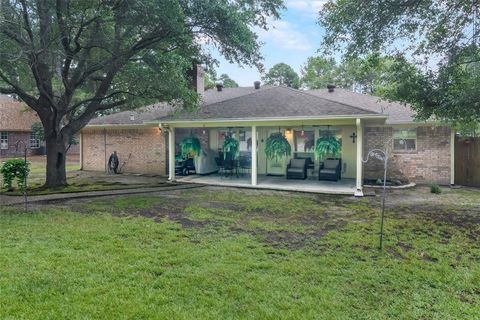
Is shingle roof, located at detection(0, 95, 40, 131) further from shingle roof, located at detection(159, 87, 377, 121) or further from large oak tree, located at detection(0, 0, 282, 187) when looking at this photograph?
shingle roof, located at detection(159, 87, 377, 121)

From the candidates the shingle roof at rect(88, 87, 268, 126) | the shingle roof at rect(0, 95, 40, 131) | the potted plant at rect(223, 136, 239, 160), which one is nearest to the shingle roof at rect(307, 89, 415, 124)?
the shingle roof at rect(88, 87, 268, 126)

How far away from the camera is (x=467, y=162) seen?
491 inches

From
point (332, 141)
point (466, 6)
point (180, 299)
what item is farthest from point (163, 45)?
point (180, 299)

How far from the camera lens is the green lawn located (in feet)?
11.3

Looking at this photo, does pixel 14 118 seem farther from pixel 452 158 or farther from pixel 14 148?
pixel 452 158

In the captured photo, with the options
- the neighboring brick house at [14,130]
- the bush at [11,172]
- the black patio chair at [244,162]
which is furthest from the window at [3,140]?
the black patio chair at [244,162]

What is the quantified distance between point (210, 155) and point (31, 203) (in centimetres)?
813

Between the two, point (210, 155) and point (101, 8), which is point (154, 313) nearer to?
point (101, 8)

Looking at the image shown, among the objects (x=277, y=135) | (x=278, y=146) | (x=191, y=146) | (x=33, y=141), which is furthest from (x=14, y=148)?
(x=278, y=146)

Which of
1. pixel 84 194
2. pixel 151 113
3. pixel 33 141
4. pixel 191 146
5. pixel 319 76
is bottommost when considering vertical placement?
pixel 84 194

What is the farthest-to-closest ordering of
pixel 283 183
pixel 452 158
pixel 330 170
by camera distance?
pixel 330 170 < pixel 452 158 < pixel 283 183

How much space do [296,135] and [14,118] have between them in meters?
27.3

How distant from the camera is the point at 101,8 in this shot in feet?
26.8

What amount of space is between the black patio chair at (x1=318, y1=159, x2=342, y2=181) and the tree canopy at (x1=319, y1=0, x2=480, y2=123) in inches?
197
